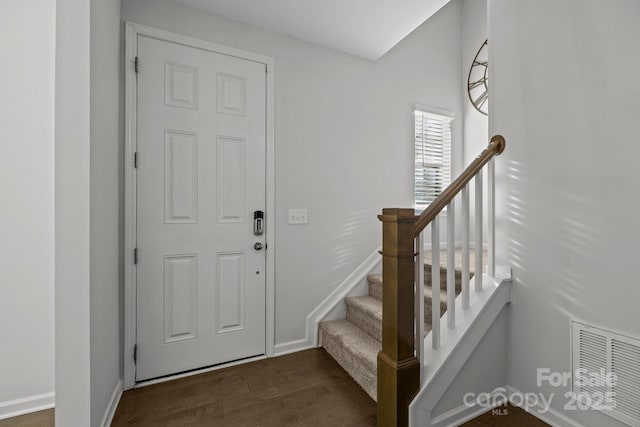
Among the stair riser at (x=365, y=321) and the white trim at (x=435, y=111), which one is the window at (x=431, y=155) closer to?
the white trim at (x=435, y=111)

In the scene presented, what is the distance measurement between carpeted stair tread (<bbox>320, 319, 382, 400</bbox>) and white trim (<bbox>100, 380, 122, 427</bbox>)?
1413mm

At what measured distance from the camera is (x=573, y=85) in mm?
1416

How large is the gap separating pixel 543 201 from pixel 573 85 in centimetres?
61

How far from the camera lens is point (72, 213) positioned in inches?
48.9

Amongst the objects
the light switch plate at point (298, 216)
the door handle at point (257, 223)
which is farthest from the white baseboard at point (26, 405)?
the light switch plate at point (298, 216)

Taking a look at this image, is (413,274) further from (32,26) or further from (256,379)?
(32,26)

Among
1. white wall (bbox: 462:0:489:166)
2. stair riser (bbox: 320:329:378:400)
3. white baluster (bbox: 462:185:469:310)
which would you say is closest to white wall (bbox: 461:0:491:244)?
white wall (bbox: 462:0:489:166)

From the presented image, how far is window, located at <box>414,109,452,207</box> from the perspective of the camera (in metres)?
3.03

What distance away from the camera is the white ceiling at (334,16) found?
198 cm

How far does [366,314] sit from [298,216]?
965mm

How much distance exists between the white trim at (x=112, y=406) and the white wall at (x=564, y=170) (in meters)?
2.32

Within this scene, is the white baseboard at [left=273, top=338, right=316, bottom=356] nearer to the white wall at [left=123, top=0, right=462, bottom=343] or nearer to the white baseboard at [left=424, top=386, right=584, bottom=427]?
the white wall at [left=123, top=0, right=462, bottom=343]

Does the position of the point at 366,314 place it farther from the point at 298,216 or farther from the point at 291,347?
the point at 298,216

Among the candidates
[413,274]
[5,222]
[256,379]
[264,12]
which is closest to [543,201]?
[413,274]
